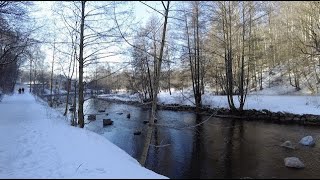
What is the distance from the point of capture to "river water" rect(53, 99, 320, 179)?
11.1m

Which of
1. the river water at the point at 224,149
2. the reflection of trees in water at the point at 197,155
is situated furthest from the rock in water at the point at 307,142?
the reflection of trees in water at the point at 197,155

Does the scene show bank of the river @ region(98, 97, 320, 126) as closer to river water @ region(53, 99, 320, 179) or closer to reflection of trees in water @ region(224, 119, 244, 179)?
river water @ region(53, 99, 320, 179)

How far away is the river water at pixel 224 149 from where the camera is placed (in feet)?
36.3

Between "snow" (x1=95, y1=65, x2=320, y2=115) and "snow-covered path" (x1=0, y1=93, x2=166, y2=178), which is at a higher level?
"snow" (x1=95, y1=65, x2=320, y2=115)

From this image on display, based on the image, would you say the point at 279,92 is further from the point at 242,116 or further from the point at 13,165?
the point at 13,165

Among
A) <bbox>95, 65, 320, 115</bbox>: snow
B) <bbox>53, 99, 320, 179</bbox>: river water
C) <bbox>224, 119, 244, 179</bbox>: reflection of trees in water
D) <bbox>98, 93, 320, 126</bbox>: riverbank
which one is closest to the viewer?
<bbox>53, 99, 320, 179</bbox>: river water

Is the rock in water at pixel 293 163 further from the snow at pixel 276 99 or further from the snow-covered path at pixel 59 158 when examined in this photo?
the snow-covered path at pixel 59 158

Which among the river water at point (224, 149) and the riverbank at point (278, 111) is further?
the riverbank at point (278, 111)

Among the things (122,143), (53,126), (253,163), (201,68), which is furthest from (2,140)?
(201,68)

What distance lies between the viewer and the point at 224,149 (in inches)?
570

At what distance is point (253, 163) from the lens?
11.9m

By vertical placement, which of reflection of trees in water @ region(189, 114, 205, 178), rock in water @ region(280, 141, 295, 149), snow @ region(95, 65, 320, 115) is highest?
snow @ region(95, 65, 320, 115)

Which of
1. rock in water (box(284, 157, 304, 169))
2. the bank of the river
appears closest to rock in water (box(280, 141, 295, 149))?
rock in water (box(284, 157, 304, 169))

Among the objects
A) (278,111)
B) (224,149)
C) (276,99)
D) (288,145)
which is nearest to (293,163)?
(288,145)
